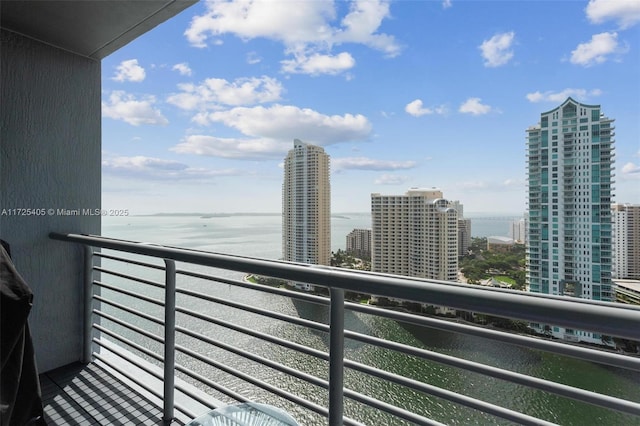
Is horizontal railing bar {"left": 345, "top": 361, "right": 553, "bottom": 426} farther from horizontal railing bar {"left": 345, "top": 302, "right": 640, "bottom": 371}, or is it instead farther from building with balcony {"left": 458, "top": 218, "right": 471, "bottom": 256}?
building with balcony {"left": 458, "top": 218, "right": 471, "bottom": 256}

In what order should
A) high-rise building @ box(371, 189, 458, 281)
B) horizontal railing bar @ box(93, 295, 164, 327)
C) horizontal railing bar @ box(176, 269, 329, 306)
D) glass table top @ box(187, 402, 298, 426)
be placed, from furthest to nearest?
1. high-rise building @ box(371, 189, 458, 281)
2. horizontal railing bar @ box(93, 295, 164, 327)
3. horizontal railing bar @ box(176, 269, 329, 306)
4. glass table top @ box(187, 402, 298, 426)

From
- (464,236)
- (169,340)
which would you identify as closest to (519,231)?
(464,236)

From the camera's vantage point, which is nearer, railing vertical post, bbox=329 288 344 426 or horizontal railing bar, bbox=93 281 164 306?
railing vertical post, bbox=329 288 344 426

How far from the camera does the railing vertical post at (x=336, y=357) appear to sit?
1137mm

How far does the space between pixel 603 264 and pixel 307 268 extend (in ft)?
6.03

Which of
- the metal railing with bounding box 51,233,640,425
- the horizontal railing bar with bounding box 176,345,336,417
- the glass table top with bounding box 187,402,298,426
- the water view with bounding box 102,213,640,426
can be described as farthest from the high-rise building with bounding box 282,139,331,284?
the glass table top with bounding box 187,402,298,426

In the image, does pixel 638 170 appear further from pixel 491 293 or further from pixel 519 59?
pixel 491 293

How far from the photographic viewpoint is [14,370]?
0.96 metres

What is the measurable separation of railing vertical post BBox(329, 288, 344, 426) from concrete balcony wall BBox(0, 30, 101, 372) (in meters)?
2.25

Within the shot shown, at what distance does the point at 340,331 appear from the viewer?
1.15 metres

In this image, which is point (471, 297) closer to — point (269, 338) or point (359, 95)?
point (269, 338)

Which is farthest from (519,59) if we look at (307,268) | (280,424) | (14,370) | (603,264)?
(14,370)

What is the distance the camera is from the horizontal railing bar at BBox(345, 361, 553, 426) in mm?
857

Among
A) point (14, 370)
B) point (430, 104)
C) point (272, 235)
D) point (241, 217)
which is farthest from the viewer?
point (430, 104)
